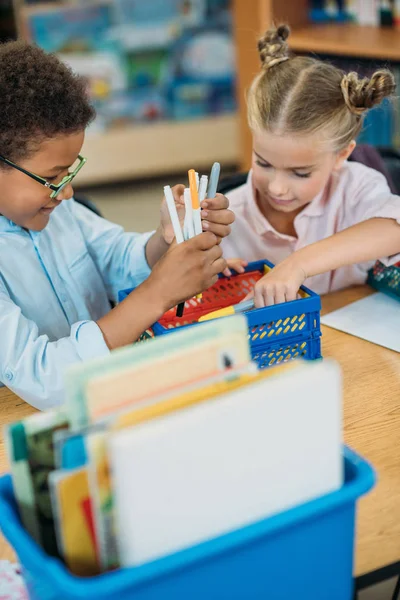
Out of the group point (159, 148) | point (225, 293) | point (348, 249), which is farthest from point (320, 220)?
point (159, 148)

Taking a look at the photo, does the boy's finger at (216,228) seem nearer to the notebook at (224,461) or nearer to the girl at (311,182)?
the girl at (311,182)

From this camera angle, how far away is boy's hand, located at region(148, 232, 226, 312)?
1.17 meters

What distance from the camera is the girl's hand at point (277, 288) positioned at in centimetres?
122

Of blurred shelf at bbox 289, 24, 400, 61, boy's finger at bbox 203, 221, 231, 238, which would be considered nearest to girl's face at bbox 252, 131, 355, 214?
boy's finger at bbox 203, 221, 231, 238

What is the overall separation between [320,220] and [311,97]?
0.86 ft

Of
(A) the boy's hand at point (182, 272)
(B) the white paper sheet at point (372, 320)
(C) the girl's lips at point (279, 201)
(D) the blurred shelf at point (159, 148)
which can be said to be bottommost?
(D) the blurred shelf at point (159, 148)

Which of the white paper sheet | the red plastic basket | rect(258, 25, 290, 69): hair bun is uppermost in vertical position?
rect(258, 25, 290, 69): hair bun

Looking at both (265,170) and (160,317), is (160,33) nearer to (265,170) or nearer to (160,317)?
(265,170)

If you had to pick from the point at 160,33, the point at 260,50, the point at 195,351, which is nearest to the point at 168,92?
the point at 160,33

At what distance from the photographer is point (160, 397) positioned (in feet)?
2.10

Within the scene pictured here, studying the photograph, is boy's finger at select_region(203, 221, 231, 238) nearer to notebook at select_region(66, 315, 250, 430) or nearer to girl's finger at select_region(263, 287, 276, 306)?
girl's finger at select_region(263, 287, 276, 306)

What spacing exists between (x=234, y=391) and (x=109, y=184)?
4.09 meters

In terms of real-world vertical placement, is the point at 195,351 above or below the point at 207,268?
above

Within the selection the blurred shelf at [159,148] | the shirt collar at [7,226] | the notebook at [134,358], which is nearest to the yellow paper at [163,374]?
the notebook at [134,358]
